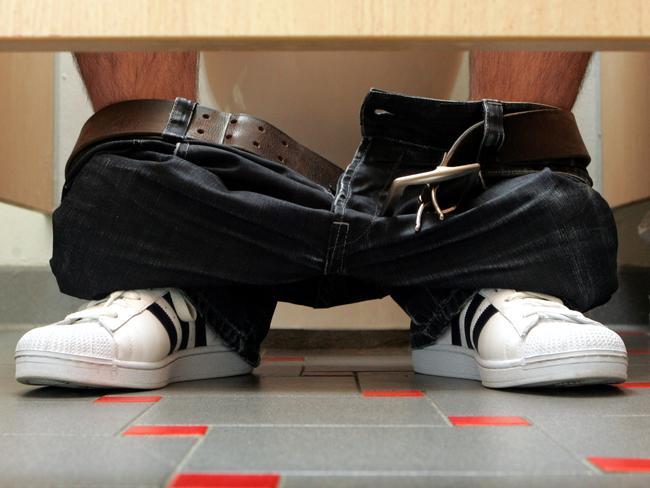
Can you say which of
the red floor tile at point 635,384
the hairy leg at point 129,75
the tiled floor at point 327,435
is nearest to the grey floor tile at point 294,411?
the tiled floor at point 327,435

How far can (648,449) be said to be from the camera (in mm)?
459

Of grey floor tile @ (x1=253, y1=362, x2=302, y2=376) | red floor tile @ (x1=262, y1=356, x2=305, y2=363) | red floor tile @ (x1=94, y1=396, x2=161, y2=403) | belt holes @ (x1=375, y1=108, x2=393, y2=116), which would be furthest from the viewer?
red floor tile @ (x1=262, y1=356, x2=305, y2=363)

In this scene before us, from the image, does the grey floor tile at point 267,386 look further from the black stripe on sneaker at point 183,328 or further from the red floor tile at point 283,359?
the red floor tile at point 283,359

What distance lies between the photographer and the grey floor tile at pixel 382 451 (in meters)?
0.41

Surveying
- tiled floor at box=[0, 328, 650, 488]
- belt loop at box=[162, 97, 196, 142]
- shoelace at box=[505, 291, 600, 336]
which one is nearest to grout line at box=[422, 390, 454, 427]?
tiled floor at box=[0, 328, 650, 488]

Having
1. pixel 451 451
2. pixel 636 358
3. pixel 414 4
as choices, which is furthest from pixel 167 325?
pixel 636 358

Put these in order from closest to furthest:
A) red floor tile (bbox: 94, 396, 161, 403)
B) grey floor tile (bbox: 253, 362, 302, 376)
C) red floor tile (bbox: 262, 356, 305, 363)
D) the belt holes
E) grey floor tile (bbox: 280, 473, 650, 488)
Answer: grey floor tile (bbox: 280, 473, 650, 488) < red floor tile (bbox: 94, 396, 161, 403) < the belt holes < grey floor tile (bbox: 253, 362, 302, 376) < red floor tile (bbox: 262, 356, 305, 363)

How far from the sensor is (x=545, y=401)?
63 cm

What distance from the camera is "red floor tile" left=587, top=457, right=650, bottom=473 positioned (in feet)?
1.33

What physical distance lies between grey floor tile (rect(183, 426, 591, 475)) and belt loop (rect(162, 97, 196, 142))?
0.33m

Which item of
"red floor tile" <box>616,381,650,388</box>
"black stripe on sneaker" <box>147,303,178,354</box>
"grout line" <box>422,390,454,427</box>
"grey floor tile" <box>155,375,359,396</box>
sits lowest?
"grey floor tile" <box>155,375,359,396</box>

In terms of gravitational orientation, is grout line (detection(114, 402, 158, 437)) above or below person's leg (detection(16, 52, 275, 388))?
below

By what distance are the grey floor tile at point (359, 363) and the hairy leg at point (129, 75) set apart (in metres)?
0.37

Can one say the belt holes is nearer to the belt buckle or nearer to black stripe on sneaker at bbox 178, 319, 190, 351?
the belt buckle
